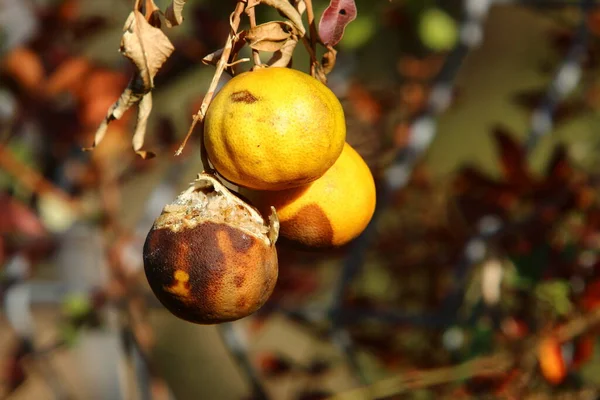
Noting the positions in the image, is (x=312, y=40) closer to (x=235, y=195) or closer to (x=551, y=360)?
(x=235, y=195)

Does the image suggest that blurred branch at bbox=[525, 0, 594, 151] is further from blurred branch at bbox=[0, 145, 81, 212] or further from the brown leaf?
blurred branch at bbox=[0, 145, 81, 212]

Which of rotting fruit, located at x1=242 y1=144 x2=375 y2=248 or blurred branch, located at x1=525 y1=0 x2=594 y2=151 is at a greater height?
rotting fruit, located at x1=242 y1=144 x2=375 y2=248

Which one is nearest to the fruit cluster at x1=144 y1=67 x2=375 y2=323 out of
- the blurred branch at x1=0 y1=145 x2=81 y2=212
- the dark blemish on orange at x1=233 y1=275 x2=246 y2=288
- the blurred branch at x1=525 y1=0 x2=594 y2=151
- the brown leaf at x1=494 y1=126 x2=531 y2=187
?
the dark blemish on orange at x1=233 y1=275 x2=246 y2=288

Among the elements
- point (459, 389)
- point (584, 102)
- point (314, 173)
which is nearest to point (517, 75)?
point (584, 102)

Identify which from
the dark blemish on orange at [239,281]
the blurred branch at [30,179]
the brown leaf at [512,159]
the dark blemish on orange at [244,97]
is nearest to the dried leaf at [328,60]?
the dark blemish on orange at [244,97]

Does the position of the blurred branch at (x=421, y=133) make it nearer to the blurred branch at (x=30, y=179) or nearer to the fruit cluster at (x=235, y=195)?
the blurred branch at (x=30, y=179)

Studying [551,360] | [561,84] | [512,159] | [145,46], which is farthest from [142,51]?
[561,84]

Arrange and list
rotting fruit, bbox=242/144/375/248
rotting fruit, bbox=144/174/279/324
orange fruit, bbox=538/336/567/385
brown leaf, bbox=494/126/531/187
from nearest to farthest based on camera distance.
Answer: rotting fruit, bbox=144/174/279/324, rotting fruit, bbox=242/144/375/248, orange fruit, bbox=538/336/567/385, brown leaf, bbox=494/126/531/187
